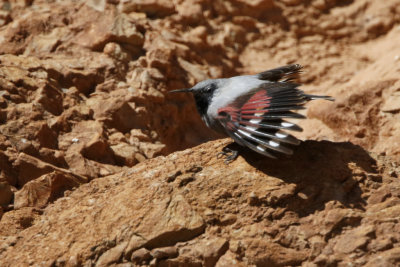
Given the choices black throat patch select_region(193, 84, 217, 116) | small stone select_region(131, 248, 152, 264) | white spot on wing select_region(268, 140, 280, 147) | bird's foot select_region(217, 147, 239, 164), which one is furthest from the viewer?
black throat patch select_region(193, 84, 217, 116)

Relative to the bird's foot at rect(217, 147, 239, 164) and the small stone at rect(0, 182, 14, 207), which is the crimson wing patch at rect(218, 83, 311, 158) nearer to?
the bird's foot at rect(217, 147, 239, 164)

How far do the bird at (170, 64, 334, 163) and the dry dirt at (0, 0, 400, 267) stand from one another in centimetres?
18

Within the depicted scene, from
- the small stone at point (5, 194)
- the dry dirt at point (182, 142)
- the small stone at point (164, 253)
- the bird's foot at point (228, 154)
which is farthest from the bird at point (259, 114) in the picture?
the small stone at point (5, 194)

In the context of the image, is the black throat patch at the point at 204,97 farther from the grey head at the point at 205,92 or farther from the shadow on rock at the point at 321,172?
the shadow on rock at the point at 321,172

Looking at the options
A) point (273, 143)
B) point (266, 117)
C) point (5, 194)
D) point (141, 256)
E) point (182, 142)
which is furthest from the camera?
point (182, 142)

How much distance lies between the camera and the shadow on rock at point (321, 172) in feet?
9.07

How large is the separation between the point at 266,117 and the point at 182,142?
6.70 feet

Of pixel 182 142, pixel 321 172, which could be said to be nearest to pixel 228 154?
pixel 321 172

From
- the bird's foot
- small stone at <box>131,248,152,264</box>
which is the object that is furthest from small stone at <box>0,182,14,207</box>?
the bird's foot

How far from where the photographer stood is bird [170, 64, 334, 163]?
2771mm

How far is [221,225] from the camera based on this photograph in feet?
8.89

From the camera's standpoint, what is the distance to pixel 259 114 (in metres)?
2.96

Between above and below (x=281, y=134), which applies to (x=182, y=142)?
below

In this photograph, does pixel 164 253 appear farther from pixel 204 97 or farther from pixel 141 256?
pixel 204 97
